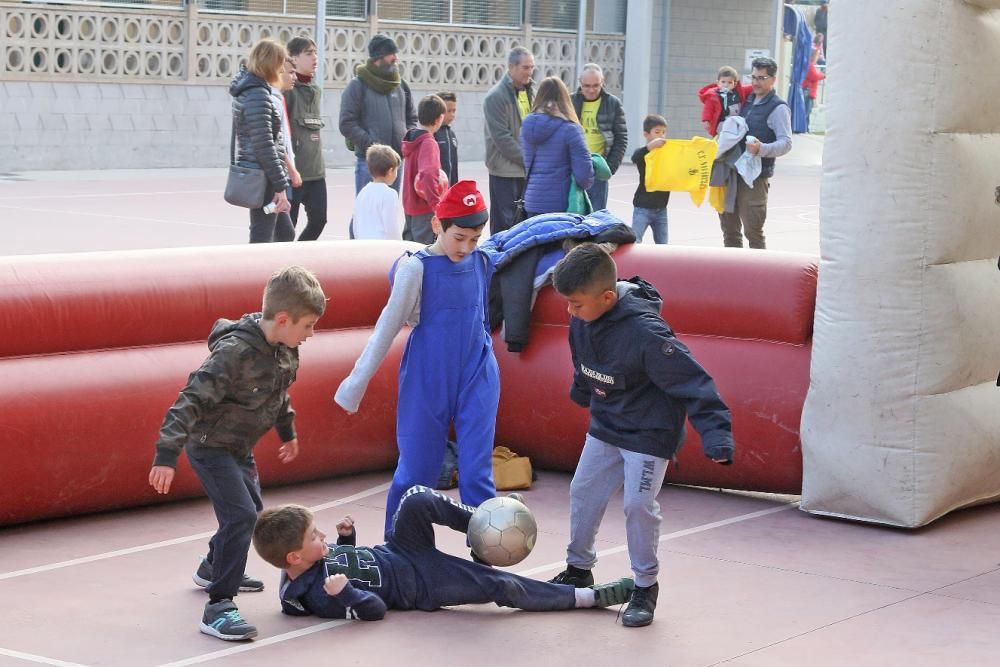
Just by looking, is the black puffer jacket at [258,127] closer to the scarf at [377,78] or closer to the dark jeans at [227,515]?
the scarf at [377,78]

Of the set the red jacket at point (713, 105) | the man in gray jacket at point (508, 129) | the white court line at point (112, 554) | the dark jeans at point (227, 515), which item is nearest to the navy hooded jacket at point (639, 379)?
the dark jeans at point (227, 515)

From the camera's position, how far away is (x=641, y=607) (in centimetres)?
565

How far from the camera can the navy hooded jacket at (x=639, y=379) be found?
5539 millimetres

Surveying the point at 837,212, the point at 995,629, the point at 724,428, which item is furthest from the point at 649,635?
the point at 837,212

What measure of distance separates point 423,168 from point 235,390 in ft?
21.6

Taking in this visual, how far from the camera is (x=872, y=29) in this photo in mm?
6832

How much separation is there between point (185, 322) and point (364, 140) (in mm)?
6151

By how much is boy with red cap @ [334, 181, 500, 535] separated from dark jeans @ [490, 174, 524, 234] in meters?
7.61

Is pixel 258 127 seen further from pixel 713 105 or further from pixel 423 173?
pixel 713 105

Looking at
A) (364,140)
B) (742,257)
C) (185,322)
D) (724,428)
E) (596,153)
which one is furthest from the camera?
(596,153)

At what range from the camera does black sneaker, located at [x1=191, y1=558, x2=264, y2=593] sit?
19.4ft

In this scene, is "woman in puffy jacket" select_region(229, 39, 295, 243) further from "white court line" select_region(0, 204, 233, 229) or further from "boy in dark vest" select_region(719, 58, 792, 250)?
"white court line" select_region(0, 204, 233, 229)

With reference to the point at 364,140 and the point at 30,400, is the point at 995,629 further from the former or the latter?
the point at 364,140

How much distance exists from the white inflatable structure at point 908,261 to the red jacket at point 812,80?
107ft
